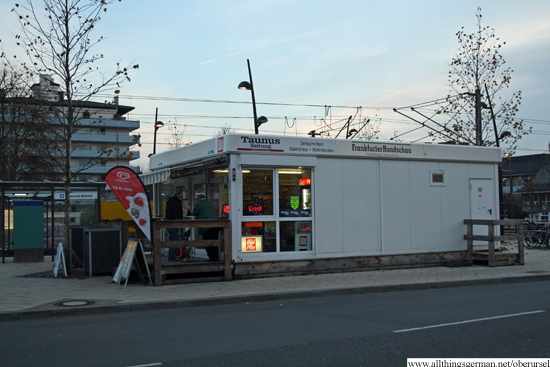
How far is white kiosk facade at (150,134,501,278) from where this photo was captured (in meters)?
12.1

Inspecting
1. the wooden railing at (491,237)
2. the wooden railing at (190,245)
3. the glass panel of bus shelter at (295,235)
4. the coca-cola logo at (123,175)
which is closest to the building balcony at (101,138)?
the coca-cola logo at (123,175)

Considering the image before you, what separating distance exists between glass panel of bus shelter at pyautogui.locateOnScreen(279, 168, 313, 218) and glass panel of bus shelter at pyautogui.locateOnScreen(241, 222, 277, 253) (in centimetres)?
51

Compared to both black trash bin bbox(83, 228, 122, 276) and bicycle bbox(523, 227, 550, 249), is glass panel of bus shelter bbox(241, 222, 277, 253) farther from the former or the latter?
bicycle bbox(523, 227, 550, 249)

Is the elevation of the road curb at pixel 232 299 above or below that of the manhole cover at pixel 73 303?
below

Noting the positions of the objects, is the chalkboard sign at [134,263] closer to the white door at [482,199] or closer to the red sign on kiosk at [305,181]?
the red sign on kiosk at [305,181]

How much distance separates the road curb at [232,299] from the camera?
835 cm

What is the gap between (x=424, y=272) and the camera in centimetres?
1314

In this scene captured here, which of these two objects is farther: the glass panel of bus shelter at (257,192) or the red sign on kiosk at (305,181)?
the red sign on kiosk at (305,181)

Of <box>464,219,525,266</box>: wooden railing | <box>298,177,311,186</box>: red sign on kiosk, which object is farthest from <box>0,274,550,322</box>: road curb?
<box>298,177,311,186</box>: red sign on kiosk

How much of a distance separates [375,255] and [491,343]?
7454 millimetres

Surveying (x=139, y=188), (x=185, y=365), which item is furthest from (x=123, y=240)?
(x=185, y=365)

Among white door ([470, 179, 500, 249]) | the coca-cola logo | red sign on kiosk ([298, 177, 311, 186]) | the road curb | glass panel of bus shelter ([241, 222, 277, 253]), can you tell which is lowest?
the road curb

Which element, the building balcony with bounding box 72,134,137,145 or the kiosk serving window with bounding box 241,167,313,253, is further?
the building balcony with bounding box 72,134,137,145

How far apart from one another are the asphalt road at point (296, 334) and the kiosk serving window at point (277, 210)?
2.94m
